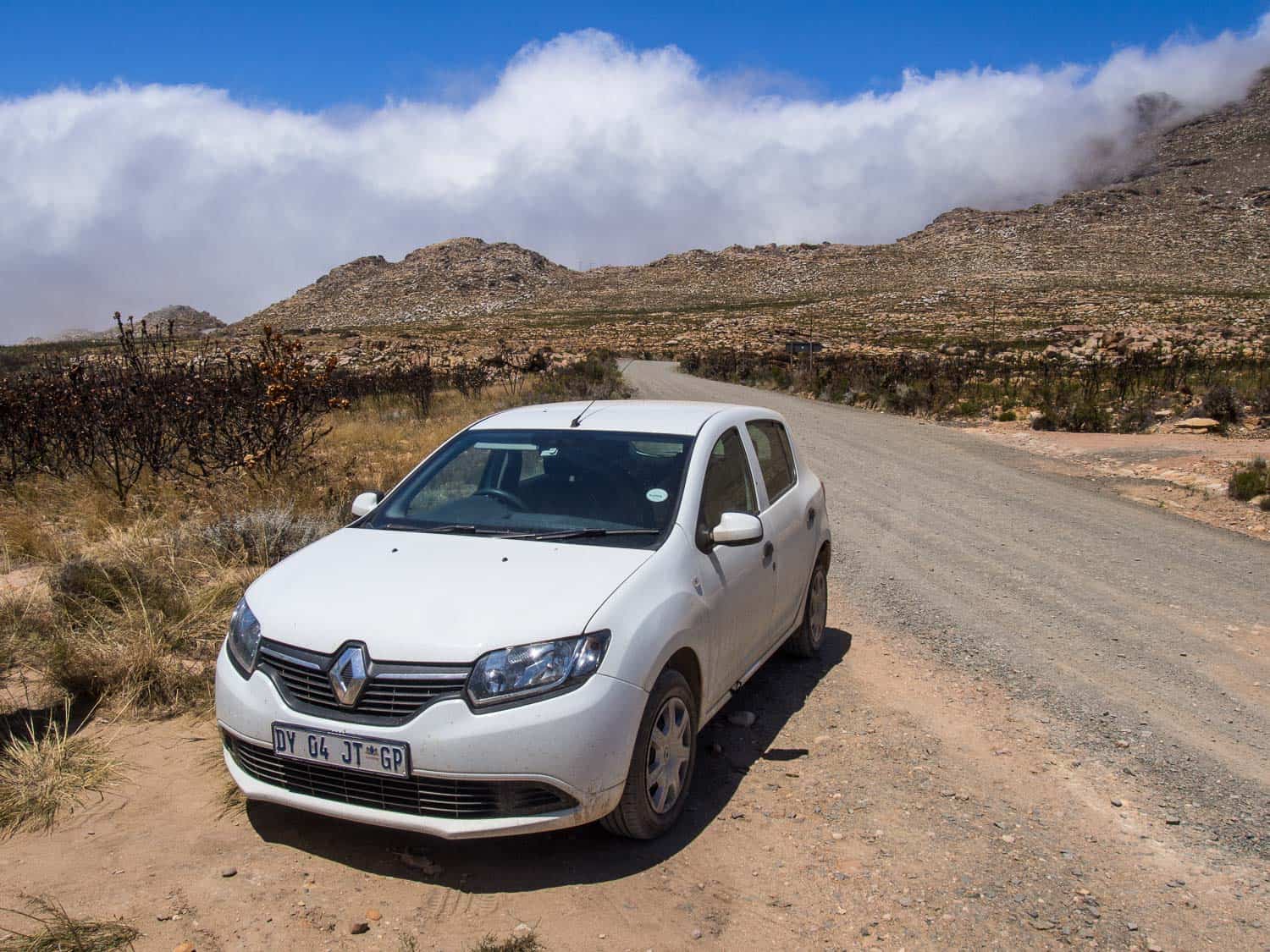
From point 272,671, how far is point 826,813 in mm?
2240

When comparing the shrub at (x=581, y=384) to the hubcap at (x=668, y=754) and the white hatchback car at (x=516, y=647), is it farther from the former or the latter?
the hubcap at (x=668, y=754)

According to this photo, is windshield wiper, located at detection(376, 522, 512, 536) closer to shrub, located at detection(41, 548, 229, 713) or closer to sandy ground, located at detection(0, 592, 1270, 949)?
sandy ground, located at detection(0, 592, 1270, 949)

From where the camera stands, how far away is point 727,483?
185 inches

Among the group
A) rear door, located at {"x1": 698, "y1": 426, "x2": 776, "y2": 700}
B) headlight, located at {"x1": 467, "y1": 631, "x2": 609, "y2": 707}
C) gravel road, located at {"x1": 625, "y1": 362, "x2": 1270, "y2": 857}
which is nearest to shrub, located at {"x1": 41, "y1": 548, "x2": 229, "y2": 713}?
headlight, located at {"x1": 467, "y1": 631, "x2": 609, "y2": 707}

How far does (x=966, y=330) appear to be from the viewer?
2388 inches

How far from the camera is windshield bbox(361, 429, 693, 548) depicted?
4.26 m

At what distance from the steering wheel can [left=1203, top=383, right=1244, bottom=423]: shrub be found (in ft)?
57.4

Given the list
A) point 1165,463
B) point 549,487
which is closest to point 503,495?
point 549,487

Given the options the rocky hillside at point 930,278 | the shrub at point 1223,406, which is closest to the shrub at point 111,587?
the shrub at point 1223,406

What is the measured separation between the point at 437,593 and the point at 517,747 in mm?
712

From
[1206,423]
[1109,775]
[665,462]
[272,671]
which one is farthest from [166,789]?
[1206,423]

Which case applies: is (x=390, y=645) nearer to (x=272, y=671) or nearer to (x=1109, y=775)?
(x=272, y=671)

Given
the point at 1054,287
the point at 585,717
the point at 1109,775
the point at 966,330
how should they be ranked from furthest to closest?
the point at 1054,287, the point at 966,330, the point at 1109,775, the point at 585,717

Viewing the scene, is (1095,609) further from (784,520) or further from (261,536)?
(261,536)
